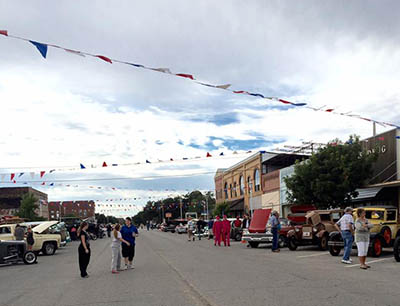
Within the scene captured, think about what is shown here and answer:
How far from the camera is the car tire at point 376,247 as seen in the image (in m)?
16.3

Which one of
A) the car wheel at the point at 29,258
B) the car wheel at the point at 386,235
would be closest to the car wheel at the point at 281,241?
the car wheel at the point at 386,235

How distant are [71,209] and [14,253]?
404 ft

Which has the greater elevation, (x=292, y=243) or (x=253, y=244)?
(x=292, y=243)

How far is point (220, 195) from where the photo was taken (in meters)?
72.3

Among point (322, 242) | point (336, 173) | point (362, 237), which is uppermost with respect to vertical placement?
point (336, 173)

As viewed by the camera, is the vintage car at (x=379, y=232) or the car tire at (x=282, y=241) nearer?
the vintage car at (x=379, y=232)

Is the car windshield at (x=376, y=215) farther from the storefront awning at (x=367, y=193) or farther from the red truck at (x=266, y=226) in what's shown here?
the storefront awning at (x=367, y=193)

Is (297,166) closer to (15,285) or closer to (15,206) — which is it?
(15,285)

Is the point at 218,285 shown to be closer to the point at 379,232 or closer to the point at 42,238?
the point at 379,232

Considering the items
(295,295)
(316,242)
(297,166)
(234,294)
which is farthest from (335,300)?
(297,166)

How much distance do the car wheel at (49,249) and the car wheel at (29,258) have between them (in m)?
4.88

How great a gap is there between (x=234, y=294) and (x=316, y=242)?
12.2m

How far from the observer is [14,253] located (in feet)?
63.5

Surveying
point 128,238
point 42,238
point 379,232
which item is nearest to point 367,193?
point 379,232
